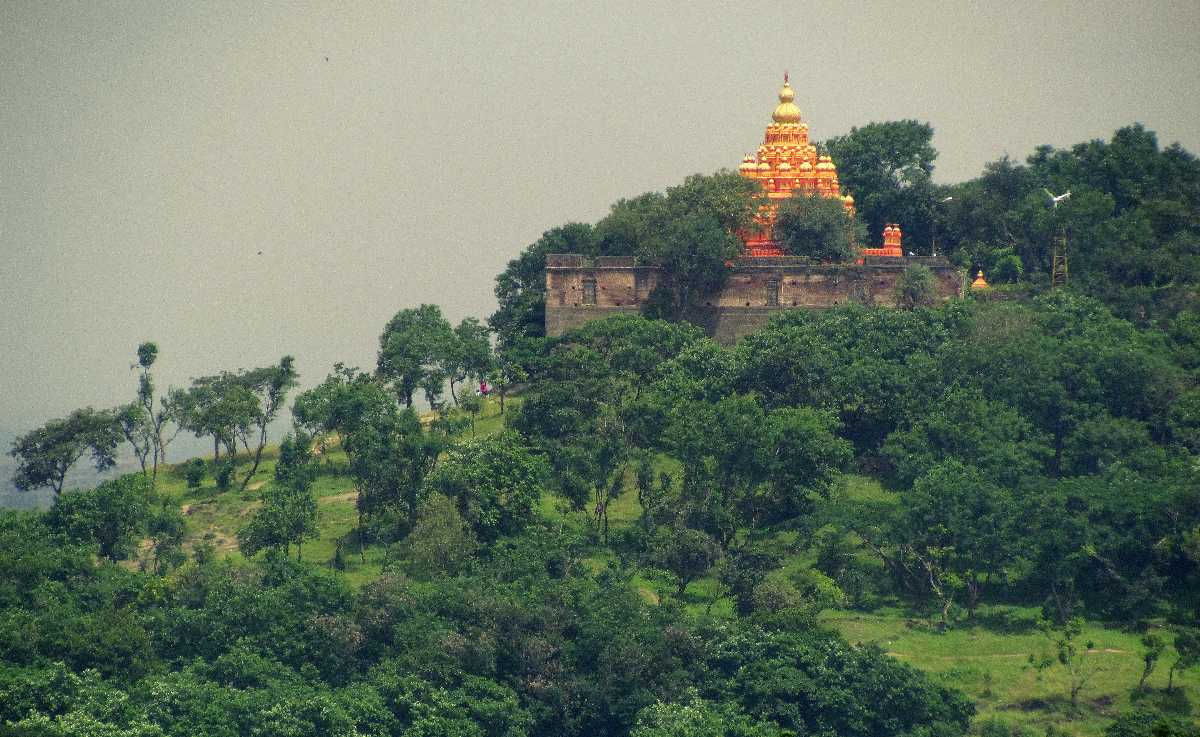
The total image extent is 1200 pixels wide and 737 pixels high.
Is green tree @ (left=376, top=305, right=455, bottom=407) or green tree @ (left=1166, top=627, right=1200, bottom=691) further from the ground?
green tree @ (left=376, top=305, right=455, bottom=407)

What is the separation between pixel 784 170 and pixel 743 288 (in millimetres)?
6521

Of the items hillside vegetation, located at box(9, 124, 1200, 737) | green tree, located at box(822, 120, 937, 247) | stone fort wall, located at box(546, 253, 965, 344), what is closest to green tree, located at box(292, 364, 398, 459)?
hillside vegetation, located at box(9, 124, 1200, 737)

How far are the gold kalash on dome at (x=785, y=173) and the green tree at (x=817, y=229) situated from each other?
54cm

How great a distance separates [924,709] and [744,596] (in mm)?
8337

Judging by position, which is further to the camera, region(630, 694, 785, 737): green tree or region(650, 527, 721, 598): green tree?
region(650, 527, 721, 598): green tree

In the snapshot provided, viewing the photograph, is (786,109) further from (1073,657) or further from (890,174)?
(1073,657)

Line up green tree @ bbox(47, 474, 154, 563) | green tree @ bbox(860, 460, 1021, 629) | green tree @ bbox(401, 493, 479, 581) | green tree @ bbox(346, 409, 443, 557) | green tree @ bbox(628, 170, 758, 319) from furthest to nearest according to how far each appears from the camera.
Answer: green tree @ bbox(628, 170, 758, 319) → green tree @ bbox(346, 409, 443, 557) → green tree @ bbox(47, 474, 154, 563) → green tree @ bbox(401, 493, 479, 581) → green tree @ bbox(860, 460, 1021, 629)

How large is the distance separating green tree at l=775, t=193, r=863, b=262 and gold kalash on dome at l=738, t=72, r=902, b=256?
54cm

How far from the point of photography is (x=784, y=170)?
319 feet

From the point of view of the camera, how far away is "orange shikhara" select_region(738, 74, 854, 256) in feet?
310

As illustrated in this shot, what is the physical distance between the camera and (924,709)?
64.6 meters

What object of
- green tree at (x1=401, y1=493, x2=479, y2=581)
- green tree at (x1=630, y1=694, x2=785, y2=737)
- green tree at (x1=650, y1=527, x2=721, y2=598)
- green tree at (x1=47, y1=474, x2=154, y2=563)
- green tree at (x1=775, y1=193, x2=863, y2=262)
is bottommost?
green tree at (x1=630, y1=694, x2=785, y2=737)

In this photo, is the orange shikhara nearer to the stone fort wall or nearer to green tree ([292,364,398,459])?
the stone fort wall

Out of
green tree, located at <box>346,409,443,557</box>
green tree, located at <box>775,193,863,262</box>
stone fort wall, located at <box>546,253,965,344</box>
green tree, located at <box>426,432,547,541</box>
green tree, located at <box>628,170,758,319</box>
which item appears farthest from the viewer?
green tree, located at <box>775,193,863,262</box>
